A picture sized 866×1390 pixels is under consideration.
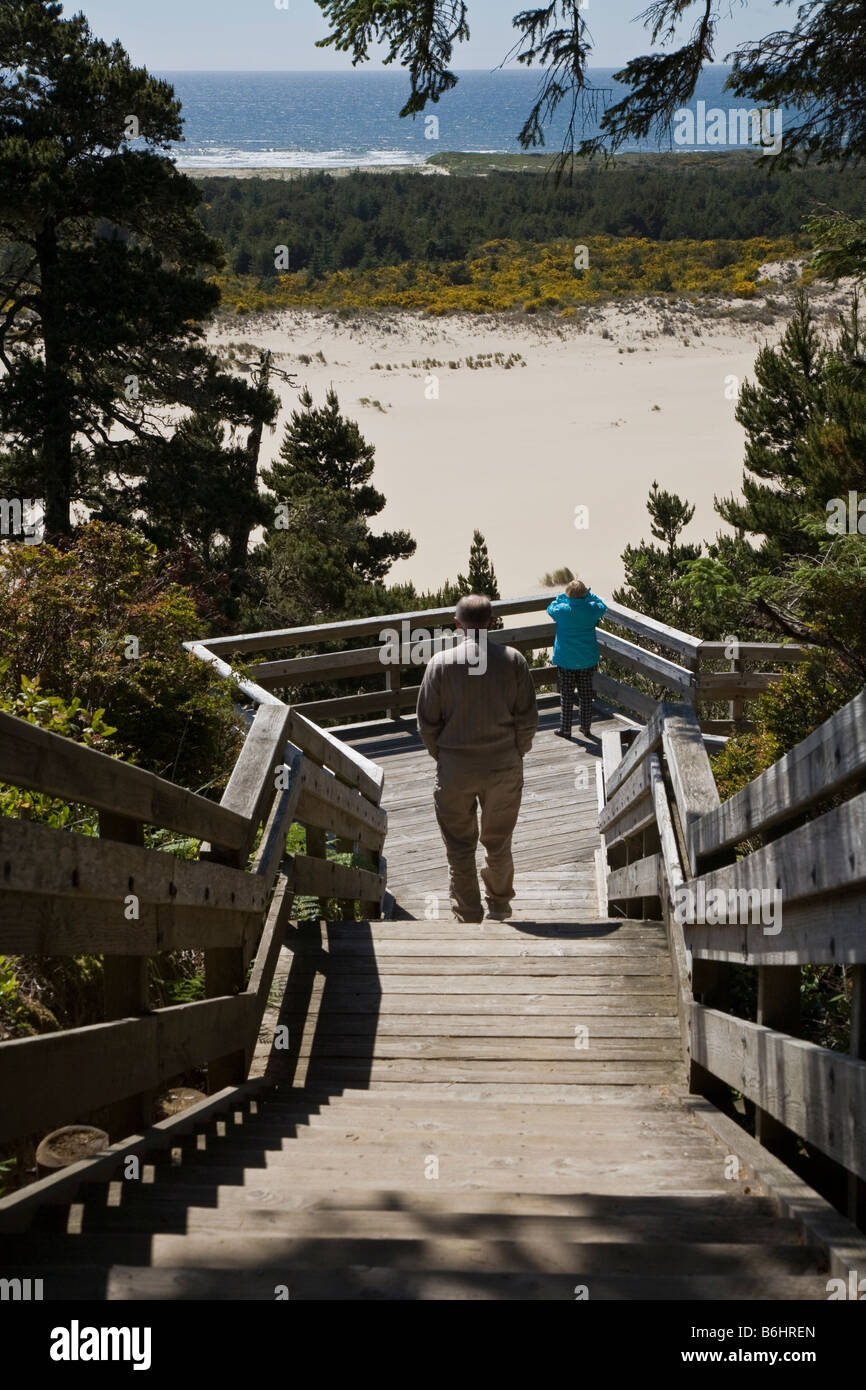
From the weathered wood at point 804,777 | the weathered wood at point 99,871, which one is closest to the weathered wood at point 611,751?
the weathered wood at point 804,777

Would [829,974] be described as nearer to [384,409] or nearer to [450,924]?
[450,924]

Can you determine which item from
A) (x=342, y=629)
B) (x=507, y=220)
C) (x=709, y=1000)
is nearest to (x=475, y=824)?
(x=709, y=1000)

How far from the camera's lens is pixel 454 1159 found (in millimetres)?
3613

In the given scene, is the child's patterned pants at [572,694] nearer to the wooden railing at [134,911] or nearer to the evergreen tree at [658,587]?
the wooden railing at [134,911]

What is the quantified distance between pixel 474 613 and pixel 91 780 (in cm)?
388

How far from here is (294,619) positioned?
67.8ft

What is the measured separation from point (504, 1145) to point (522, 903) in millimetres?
4240

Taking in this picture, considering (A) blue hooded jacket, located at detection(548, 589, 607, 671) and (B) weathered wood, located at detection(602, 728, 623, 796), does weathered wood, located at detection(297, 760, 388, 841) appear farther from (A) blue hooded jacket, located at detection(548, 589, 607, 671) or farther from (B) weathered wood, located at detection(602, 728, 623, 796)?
(A) blue hooded jacket, located at detection(548, 589, 607, 671)

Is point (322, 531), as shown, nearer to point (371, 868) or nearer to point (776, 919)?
point (371, 868)

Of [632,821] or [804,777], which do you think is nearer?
[804,777]

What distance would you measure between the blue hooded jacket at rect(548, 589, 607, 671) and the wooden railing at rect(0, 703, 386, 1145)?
5.62 m

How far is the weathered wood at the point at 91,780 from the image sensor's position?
2.42 m

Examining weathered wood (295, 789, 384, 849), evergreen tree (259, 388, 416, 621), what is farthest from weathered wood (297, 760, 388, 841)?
evergreen tree (259, 388, 416, 621)
